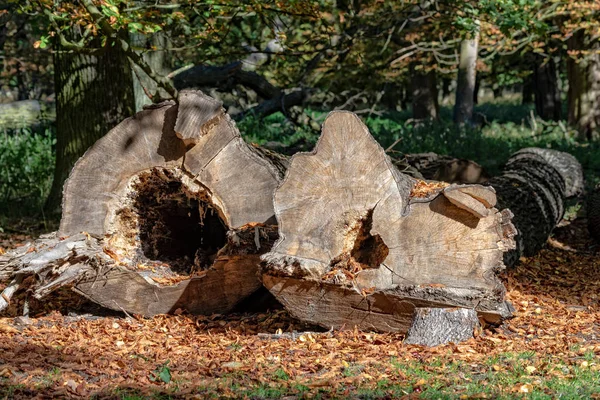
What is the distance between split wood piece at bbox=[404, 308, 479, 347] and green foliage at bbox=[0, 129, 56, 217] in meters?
6.14

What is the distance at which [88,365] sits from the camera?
15.2ft

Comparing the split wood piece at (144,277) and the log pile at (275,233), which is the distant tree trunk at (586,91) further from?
Answer: the split wood piece at (144,277)

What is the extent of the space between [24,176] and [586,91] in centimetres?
1218

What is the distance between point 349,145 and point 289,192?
55cm

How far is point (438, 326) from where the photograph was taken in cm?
523

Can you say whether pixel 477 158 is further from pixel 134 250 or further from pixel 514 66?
pixel 514 66

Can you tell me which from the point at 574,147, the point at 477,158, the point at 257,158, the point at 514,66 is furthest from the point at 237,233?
the point at 514,66

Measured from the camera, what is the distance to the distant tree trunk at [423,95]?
67.5ft

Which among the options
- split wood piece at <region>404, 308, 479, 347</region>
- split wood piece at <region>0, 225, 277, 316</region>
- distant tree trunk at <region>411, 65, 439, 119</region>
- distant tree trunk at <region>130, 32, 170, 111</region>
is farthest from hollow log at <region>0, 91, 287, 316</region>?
distant tree trunk at <region>411, 65, 439, 119</region>

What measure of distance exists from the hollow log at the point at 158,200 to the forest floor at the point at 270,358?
0.82ft

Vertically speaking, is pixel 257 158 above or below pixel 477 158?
above

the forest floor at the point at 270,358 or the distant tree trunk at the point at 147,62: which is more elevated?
the distant tree trunk at the point at 147,62

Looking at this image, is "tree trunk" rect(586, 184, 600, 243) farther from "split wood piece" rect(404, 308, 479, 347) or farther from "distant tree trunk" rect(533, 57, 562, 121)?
"distant tree trunk" rect(533, 57, 562, 121)

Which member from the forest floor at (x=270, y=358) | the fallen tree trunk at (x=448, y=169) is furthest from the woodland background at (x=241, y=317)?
the fallen tree trunk at (x=448, y=169)
